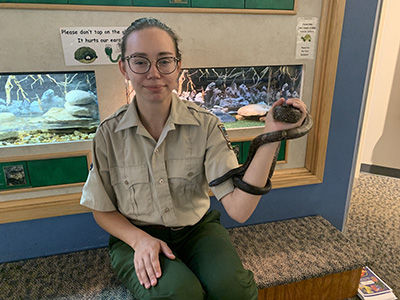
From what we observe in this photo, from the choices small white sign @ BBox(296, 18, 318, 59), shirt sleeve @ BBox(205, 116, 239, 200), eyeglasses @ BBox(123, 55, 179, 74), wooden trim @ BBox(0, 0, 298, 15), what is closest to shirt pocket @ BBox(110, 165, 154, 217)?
shirt sleeve @ BBox(205, 116, 239, 200)

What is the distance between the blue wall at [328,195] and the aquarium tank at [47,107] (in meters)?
0.42

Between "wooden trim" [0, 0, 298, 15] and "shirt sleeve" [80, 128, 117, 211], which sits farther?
"wooden trim" [0, 0, 298, 15]

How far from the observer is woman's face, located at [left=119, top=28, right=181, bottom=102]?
37.2 inches

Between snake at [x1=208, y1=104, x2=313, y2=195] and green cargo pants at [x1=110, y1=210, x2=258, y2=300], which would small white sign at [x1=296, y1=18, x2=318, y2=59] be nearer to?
snake at [x1=208, y1=104, x2=313, y2=195]

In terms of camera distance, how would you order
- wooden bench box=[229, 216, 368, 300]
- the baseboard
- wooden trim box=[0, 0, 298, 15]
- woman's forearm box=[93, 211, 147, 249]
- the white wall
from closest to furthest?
woman's forearm box=[93, 211, 147, 249], wooden trim box=[0, 0, 298, 15], wooden bench box=[229, 216, 368, 300], the white wall, the baseboard

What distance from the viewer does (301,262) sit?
1.41 metres

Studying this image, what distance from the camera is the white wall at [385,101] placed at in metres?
2.62

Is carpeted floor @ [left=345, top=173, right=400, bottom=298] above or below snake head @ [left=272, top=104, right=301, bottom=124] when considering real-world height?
below

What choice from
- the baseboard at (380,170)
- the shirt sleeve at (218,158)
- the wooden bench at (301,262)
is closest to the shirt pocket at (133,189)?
the shirt sleeve at (218,158)

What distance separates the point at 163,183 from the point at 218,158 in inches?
9.0

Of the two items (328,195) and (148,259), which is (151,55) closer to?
(148,259)

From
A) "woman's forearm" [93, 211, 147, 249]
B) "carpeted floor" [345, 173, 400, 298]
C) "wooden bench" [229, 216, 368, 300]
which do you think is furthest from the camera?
"carpeted floor" [345, 173, 400, 298]

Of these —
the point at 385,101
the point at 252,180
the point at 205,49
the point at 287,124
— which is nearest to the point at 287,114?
the point at 287,124

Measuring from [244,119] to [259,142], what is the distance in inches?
28.5
